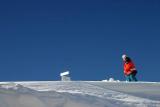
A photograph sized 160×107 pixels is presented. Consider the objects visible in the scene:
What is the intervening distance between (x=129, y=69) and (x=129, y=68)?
0.04 metres

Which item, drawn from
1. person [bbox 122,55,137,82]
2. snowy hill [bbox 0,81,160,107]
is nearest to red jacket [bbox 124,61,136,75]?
person [bbox 122,55,137,82]

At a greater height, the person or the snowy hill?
the person

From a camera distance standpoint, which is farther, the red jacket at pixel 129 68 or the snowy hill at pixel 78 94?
the red jacket at pixel 129 68

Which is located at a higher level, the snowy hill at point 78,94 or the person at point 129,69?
the person at point 129,69

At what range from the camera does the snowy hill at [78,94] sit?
7848 mm

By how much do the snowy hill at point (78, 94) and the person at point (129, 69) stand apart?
4510mm

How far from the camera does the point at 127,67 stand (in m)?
15.9

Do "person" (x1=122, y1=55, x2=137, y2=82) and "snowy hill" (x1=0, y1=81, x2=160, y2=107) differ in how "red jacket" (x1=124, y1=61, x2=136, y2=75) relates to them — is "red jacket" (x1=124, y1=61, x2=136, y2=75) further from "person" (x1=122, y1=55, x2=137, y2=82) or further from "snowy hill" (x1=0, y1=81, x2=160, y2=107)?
"snowy hill" (x1=0, y1=81, x2=160, y2=107)

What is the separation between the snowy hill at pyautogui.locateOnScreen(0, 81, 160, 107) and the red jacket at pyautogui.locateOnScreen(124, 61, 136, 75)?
15.2 feet

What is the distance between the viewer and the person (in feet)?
51.1

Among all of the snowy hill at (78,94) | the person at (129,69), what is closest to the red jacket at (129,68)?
the person at (129,69)

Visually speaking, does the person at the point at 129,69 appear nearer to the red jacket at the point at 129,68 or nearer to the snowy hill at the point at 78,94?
the red jacket at the point at 129,68

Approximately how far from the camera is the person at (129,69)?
15.6m

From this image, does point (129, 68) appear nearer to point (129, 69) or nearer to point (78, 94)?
point (129, 69)
